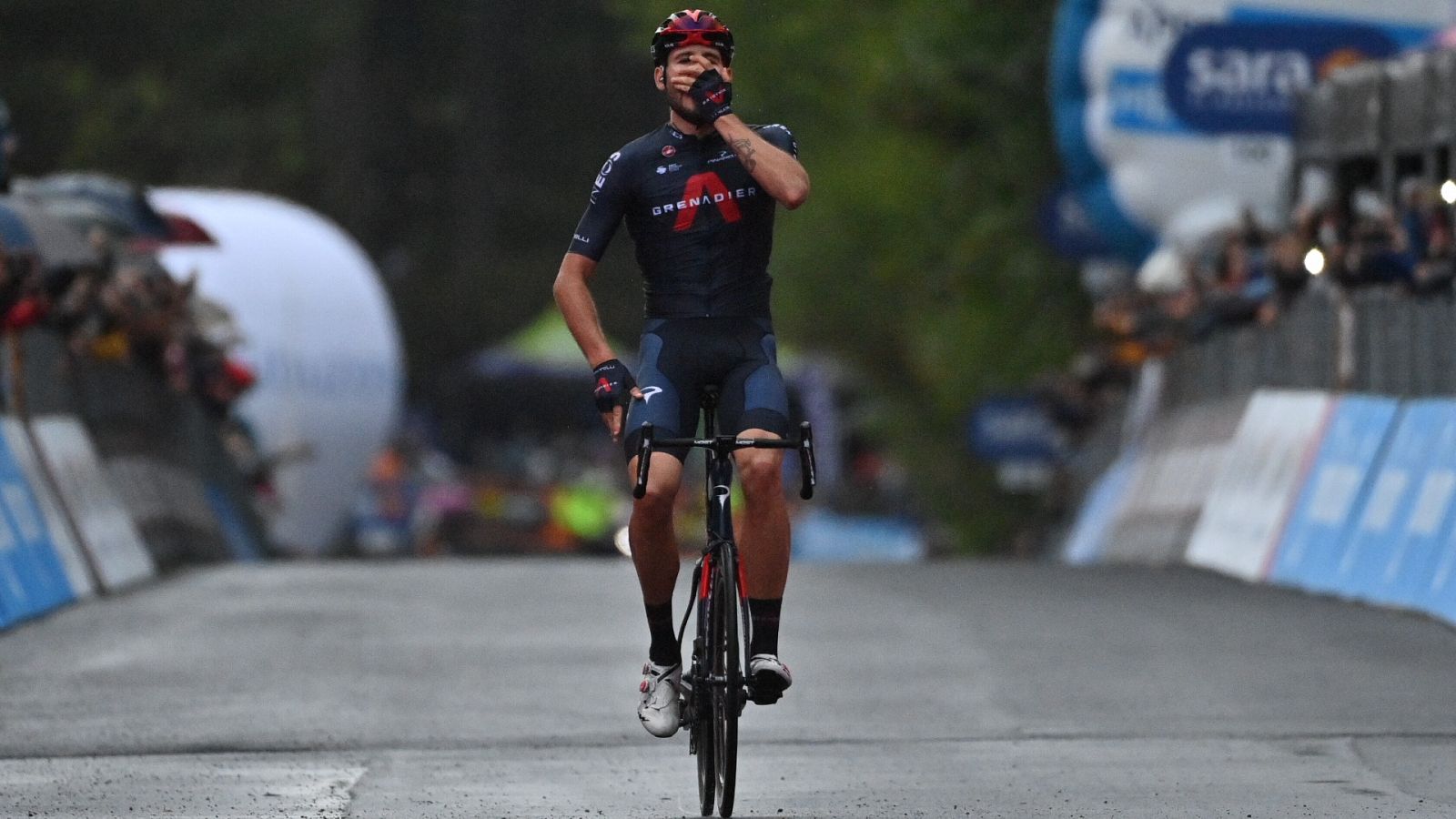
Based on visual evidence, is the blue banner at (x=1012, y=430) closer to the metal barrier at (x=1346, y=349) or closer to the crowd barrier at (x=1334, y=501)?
the metal barrier at (x=1346, y=349)

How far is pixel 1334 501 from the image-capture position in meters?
17.5

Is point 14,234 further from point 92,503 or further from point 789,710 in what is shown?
point 789,710

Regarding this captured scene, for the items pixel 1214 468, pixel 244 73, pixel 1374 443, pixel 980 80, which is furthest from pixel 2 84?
pixel 1374 443

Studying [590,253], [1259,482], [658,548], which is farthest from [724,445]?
[1259,482]

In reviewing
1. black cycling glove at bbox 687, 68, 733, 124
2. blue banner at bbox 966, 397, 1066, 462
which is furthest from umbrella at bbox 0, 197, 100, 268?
blue banner at bbox 966, 397, 1066, 462

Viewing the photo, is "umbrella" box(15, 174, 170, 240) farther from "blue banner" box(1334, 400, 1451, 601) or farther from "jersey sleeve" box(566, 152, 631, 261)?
"jersey sleeve" box(566, 152, 631, 261)

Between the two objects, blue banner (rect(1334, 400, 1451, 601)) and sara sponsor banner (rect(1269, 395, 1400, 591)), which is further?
sara sponsor banner (rect(1269, 395, 1400, 591))

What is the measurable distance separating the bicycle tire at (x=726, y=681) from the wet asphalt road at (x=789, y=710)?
0.31 m

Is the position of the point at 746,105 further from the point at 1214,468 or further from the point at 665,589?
the point at 665,589

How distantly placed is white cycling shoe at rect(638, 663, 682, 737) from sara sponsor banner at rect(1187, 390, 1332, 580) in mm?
9134

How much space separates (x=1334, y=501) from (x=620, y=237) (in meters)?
52.9

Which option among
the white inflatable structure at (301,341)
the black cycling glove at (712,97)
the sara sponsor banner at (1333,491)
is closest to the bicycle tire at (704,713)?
the black cycling glove at (712,97)

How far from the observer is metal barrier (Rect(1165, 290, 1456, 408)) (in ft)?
54.6

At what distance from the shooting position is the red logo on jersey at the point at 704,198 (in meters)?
9.91
